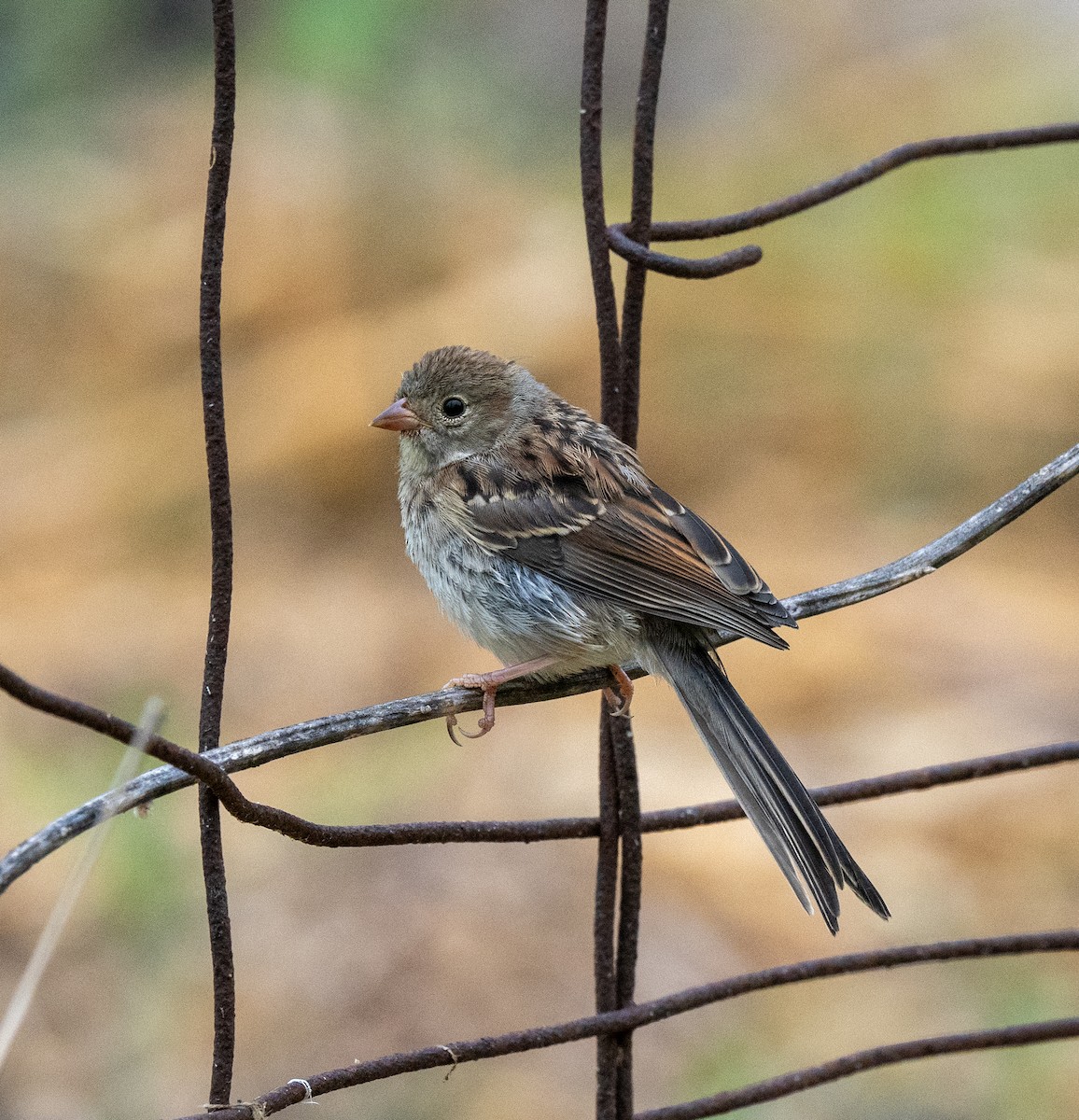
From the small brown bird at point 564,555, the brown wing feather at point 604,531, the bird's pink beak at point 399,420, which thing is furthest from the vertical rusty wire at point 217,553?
the bird's pink beak at point 399,420

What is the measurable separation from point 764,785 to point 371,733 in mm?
999

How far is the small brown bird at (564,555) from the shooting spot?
117 inches

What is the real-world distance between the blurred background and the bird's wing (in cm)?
204

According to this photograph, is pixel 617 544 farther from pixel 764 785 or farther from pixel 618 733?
pixel 618 733

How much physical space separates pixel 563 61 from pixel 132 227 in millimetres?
3322

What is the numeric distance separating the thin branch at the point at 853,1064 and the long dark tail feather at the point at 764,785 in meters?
0.26

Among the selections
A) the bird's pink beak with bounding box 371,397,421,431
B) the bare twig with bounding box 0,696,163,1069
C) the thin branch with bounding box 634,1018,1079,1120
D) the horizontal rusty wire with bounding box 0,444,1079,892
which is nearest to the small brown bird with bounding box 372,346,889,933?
the bird's pink beak with bounding box 371,397,421,431

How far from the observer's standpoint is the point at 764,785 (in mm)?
2713

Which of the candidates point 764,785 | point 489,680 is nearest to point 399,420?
point 489,680

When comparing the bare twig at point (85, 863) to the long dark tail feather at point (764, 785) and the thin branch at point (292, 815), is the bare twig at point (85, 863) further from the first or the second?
the long dark tail feather at point (764, 785)

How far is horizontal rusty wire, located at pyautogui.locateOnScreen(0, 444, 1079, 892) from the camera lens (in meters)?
1.52

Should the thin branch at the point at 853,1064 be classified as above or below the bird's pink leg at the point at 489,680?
below

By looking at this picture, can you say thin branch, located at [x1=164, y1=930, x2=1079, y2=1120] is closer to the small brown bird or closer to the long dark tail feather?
the long dark tail feather

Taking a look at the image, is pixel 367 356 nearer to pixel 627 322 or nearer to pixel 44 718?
pixel 44 718
